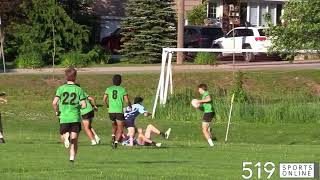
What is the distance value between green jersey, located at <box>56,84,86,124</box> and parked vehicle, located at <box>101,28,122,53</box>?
117 ft

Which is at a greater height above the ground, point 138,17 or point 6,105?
point 138,17

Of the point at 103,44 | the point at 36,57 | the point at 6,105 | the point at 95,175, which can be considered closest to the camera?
the point at 95,175

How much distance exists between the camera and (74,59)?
43.9 meters

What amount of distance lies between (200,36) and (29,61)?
458 inches

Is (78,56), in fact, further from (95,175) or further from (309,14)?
(95,175)

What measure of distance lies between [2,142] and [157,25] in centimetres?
2839

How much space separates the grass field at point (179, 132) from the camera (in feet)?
49.5

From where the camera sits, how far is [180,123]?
29859mm

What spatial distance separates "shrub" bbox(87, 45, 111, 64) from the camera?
45.1 meters

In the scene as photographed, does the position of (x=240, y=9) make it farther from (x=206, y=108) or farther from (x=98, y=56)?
(x=206, y=108)

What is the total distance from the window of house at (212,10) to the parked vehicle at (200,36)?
901 cm

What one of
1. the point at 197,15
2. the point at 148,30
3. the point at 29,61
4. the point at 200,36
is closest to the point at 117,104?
the point at 29,61

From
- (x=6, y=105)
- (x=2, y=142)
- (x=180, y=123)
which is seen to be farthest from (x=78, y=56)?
(x=2, y=142)

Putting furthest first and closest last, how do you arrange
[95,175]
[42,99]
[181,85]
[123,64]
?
[123,64] → [181,85] → [42,99] → [95,175]
